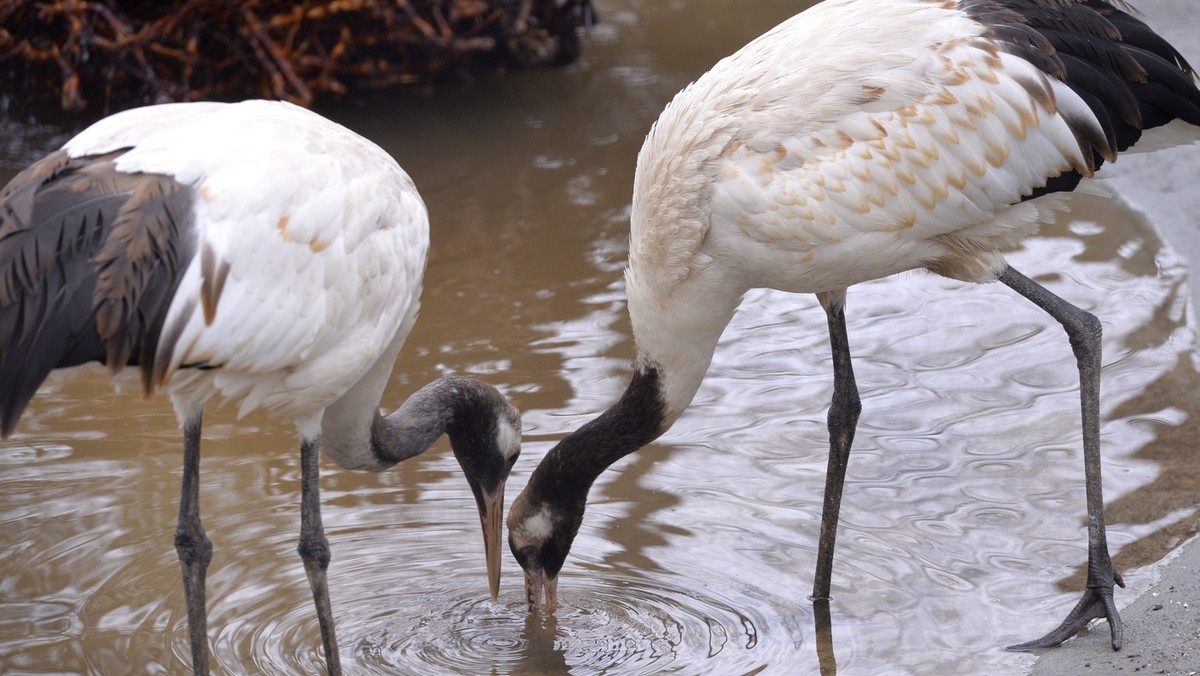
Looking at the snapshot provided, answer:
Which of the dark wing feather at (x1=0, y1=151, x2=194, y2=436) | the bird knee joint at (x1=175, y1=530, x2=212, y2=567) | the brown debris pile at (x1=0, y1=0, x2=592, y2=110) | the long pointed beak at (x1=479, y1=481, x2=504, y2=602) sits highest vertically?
the dark wing feather at (x1=0, y1=151, x2=194, y2=436)

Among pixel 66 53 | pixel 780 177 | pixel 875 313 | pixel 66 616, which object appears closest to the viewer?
pixel 780 177

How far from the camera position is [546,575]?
16.8 ft

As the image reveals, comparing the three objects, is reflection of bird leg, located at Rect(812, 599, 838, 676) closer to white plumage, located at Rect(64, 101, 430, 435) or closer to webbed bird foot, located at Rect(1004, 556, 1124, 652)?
webbed bird foot, located at Rect(1004, 556, 1124, 652)

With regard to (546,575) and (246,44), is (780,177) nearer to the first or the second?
(546,575)

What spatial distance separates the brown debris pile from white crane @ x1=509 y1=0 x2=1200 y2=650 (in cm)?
492

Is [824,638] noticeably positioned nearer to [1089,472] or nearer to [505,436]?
[1089,472]

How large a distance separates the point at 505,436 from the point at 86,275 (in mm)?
1846

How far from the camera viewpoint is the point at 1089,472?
470 centimetres

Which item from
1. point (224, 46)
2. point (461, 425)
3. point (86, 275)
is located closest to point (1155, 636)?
point (461, 425)

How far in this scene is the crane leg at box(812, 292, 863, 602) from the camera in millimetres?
5078

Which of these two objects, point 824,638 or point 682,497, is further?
point 682,497

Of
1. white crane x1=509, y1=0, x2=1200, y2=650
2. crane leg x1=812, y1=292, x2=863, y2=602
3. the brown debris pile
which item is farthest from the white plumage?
the brown debris pile

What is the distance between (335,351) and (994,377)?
3430 millimetres

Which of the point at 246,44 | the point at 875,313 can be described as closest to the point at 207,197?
the point at 875,313
